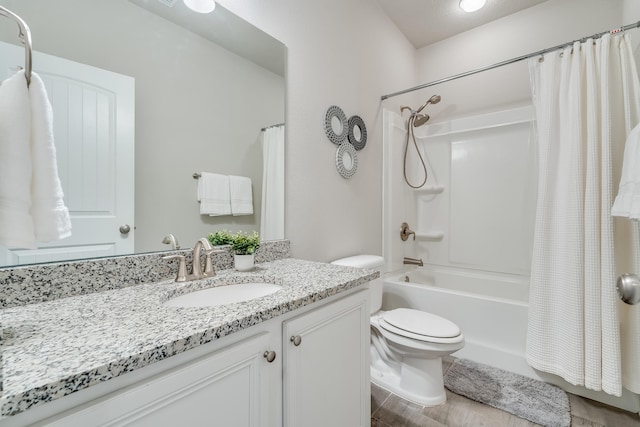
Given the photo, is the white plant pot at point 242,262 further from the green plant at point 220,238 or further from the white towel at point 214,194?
the white towel at point 214,194

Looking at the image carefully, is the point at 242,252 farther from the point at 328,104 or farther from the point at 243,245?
the point at 328,104

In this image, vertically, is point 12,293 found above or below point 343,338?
above

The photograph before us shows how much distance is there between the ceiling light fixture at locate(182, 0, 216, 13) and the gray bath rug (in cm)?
232

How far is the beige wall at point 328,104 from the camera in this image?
4.94ft

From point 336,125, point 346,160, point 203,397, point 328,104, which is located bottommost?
point 203,397

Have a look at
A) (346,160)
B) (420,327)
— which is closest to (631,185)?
(420,327)

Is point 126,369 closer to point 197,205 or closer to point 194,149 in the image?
point 197,205

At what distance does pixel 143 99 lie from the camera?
1.01 metres

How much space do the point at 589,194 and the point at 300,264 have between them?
151 centimetres

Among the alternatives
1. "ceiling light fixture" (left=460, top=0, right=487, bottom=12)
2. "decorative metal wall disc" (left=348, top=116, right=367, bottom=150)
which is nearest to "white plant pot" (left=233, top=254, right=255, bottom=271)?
"decorative metal wall disc" (left=348, top=116, right=367, bottom=150)

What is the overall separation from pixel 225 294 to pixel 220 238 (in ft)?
0.87

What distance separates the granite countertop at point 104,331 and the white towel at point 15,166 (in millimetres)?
199

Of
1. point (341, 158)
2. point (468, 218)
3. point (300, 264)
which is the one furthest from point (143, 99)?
point (468, 218)

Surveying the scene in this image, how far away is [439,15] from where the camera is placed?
231 cm
